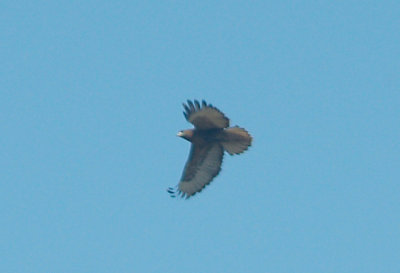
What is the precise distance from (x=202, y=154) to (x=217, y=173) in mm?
482

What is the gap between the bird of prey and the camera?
92.0 feet

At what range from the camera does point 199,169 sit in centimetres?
2919

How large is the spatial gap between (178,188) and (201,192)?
0.50 meters

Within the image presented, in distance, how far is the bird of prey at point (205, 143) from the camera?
28047 mm

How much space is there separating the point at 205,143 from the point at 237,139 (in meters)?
0.65

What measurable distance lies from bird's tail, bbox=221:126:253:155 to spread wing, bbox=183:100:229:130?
217 millimetres

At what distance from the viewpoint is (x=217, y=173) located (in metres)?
29.2

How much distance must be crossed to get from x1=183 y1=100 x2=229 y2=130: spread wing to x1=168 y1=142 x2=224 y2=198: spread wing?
763 millimetres

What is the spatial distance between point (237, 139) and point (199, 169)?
1.13 metres

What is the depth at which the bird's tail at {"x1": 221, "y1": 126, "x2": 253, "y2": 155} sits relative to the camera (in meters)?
28.4

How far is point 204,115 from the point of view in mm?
28016

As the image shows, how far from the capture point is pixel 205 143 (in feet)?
94.4

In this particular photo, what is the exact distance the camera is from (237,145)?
93.7 ft

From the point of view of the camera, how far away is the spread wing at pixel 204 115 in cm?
2794
